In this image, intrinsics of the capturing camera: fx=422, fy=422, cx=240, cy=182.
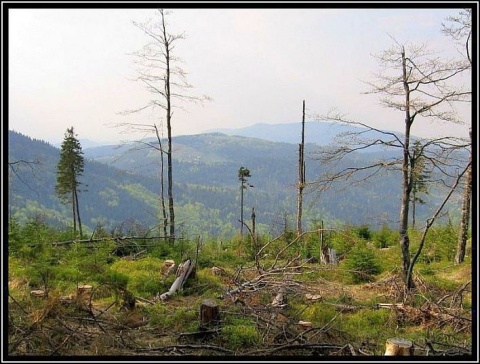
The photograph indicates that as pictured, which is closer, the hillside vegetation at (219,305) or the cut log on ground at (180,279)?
the hillside vegetation at (219,305)

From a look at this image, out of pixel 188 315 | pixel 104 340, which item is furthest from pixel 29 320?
pixel 188 315

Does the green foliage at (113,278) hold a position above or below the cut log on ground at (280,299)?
above

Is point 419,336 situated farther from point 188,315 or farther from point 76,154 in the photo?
point 76,154

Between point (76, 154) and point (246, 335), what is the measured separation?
2649 cm

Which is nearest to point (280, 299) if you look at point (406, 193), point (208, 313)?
point (208, 313)

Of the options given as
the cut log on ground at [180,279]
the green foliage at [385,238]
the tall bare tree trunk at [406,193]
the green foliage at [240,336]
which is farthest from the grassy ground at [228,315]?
the green foliage at [385,238]

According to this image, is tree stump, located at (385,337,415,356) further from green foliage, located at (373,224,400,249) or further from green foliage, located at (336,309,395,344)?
green foliage, located at (373,224,400,249)

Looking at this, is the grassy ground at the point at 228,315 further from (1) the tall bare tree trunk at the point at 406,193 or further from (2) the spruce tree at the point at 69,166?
(2) the spruce tree at the point at 69,166

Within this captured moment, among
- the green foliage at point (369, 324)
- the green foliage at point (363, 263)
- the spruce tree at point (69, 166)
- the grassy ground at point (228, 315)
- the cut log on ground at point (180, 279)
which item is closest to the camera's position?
the grassy ground at point (228, 315)

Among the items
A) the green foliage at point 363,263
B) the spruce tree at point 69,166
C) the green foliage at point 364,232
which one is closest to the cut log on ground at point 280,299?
the green foliage at point 363,263

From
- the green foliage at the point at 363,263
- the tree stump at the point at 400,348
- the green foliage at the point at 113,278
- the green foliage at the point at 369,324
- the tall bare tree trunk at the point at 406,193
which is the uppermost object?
the tall bare tree trunk at the point at 406,193

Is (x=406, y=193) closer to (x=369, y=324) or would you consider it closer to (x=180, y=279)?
(x=369, y=324)

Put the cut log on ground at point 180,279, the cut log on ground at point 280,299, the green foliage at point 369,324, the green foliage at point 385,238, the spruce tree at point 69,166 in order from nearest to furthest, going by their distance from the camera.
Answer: the green foliage at point 369,324, the cut log on ground at point 280,299, the cut log on ground at point 180,279, the green foliage at point 385,238, the spruce tree at point 69,166

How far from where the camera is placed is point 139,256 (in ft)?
34.0
